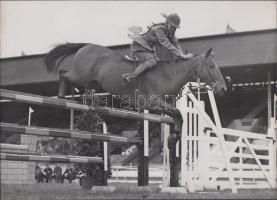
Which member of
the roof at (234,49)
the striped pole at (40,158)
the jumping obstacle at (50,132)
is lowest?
the striped pole at (40,158)

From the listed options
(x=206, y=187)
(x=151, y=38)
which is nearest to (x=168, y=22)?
(x=151, y=38)

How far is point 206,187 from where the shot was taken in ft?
23.2

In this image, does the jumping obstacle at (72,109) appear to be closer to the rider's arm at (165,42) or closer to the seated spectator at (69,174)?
the rider's arm at (165,42)

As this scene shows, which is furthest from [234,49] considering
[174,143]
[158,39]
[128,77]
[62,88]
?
[62,88]

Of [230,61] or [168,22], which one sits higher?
[230,61]

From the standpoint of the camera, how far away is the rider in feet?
17.2

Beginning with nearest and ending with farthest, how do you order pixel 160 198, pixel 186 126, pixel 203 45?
pixel 160 198 < pixel 186 126 < pixel 203 45

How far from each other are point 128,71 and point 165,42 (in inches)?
19.2

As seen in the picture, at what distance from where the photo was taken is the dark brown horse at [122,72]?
5.30 metres

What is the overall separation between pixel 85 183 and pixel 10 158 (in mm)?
2404

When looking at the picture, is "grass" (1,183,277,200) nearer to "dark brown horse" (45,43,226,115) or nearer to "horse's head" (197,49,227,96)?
"dark brown horse" (45,43,226,115)

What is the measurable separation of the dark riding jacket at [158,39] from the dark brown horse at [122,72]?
0.55 feet

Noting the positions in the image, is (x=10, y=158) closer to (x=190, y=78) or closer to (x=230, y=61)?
(x=190, y=78)

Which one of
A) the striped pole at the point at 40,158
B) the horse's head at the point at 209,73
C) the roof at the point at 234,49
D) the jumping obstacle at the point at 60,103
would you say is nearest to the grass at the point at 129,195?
the striped pole at the point at 40,158
